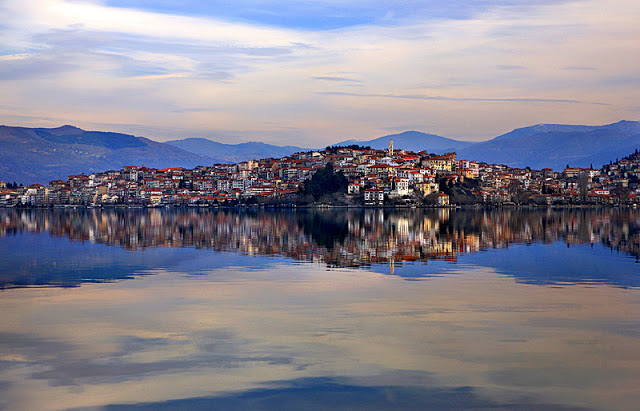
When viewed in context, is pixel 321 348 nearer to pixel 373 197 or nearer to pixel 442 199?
pixel 373 197

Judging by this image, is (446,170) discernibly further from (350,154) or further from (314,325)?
(314,325)

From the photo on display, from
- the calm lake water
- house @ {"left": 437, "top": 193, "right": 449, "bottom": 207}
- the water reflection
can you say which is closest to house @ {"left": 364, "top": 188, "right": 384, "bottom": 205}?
house @ {"left": 437, "top": 193, "right": 449, "bottom": 207}

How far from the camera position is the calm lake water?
7730mm

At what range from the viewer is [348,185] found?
4931 inches

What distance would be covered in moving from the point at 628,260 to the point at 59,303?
18901 mm

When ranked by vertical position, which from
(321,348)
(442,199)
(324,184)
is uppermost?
(324,184)

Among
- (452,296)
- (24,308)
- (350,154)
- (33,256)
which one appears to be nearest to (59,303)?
(24,308)

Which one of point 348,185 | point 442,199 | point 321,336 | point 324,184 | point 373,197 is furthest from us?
point 348,185

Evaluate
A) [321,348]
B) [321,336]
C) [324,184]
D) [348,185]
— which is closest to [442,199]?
[348,185]

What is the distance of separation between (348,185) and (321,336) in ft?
377

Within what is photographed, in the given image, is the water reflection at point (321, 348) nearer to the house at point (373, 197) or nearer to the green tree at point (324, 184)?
the house at point (373, 197)

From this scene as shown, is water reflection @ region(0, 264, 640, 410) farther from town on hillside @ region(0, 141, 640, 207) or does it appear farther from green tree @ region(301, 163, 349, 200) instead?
green tree @ region(301, 163, 349, 200)

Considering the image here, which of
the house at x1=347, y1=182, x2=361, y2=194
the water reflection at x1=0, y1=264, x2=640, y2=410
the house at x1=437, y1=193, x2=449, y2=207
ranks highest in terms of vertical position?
the house at x1=347, y1=182, x2=361, y2=194

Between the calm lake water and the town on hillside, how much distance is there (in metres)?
98.2
